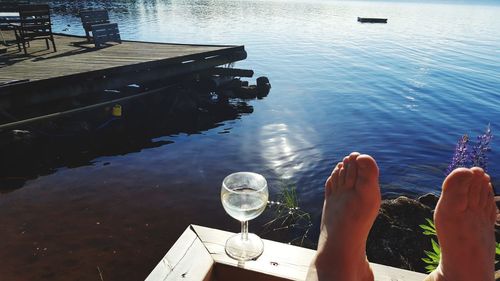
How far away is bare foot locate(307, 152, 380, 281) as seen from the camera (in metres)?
1.89

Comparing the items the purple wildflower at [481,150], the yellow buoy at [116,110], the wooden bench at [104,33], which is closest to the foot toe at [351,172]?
the purple wildflower at [481,150]

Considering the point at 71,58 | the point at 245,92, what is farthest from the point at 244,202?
the point at 245,92

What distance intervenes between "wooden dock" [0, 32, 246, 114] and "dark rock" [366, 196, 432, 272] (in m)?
7.18

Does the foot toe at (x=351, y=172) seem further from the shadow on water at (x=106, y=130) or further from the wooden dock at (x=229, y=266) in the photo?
the shadow on water at (x=106, y=130)

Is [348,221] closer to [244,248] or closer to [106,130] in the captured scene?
[244,248]

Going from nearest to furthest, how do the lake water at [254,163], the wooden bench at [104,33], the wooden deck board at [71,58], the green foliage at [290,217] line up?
the lake water at [254,163] → the green foliage at [290,217] → the wooden deck board at [71,58] → the wooden bench at [104,33]

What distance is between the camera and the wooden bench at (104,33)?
11961 mm

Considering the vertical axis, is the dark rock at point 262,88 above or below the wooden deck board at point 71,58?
below

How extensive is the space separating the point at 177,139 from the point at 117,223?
3988 mm

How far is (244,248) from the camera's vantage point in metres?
2.08

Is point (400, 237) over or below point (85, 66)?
below

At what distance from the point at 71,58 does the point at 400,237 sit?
32.7 feet

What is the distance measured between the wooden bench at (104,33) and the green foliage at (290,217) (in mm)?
9623

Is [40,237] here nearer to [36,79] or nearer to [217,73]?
[36,79]
